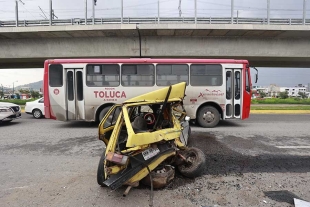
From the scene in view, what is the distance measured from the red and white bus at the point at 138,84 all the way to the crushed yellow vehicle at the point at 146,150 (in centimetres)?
457

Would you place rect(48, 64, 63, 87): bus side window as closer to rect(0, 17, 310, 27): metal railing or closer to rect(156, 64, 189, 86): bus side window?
rect(156, 64, 189, 86): bus side window

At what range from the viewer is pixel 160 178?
3141mm

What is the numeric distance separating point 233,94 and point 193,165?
6042 mm

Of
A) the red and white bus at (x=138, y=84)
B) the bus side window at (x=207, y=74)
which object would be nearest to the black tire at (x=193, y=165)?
the red and white bus at (x=138, y=84)

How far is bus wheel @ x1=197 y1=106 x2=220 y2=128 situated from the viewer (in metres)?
8.62

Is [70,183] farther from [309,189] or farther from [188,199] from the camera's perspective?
[309,189]

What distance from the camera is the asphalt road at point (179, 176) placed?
2.92 m

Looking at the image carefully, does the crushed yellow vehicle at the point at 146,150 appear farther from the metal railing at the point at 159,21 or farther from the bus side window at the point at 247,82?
the metal railing at the point at 159,21

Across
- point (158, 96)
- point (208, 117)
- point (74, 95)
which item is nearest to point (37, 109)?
point (74, 95)

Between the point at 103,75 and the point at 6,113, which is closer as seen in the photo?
the point at 103,75

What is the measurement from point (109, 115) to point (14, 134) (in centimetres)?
562

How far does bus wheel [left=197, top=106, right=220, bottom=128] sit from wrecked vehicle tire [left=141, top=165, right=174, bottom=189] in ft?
18.6

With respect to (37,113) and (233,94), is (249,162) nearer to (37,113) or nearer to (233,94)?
(233,94)

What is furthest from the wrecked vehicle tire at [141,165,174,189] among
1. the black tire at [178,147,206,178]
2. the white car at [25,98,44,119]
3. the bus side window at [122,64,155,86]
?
the white car at [25,98,44,119]
